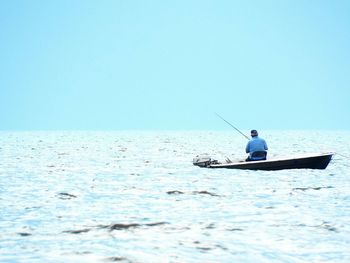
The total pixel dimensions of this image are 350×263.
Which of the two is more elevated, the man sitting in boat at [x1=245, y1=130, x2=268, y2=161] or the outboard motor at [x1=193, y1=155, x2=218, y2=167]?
the man sitting in boat at [x1=245, y1=130, x2=268, y2=161]

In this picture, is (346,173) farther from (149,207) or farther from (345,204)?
(149,207)

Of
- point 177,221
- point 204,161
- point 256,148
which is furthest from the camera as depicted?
point 204,161

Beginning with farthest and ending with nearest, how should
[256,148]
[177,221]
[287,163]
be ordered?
[256,148] < [287,163] < [177,221]

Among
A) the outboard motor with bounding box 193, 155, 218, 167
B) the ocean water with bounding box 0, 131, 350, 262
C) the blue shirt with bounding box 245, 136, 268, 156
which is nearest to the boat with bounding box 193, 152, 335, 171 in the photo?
the blue shirt with bounding box 245, 136, 268, 156

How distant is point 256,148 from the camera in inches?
853

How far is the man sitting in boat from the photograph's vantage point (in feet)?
70.1

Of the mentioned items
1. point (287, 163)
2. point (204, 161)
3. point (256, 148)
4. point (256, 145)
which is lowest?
point (287, 163)

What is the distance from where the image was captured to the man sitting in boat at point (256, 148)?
21375 millimetres

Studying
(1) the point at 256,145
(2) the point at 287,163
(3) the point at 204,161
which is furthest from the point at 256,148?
(3) the point at 204,161

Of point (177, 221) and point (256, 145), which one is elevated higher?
point (256, 145)

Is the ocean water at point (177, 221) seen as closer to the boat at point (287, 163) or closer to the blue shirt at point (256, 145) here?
the boat at point (287, 163)

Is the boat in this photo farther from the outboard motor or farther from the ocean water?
the ocean water

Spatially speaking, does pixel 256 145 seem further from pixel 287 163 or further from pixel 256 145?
pixel 287 163

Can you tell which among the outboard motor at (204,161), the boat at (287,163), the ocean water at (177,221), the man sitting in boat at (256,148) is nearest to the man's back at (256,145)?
the man sitting in boat at (256,148)
